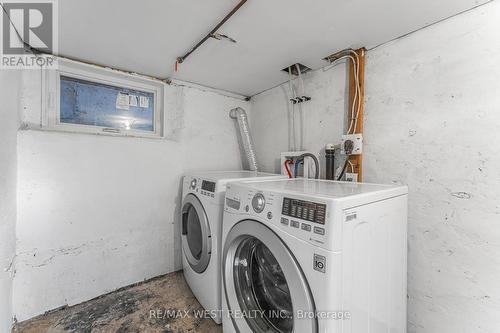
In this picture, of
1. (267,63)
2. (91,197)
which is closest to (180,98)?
(267,63)

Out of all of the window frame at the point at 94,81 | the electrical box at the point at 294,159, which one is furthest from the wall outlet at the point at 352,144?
the window frame at the point at 94,81

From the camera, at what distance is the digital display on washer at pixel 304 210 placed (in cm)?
73

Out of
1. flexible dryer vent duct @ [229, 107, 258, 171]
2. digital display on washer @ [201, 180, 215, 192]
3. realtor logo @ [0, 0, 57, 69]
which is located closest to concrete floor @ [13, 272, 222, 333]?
digital display on washer @ [201, 180, 215, 192]

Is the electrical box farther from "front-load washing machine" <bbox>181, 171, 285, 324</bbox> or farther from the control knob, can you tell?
the control knob

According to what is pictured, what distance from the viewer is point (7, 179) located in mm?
1107

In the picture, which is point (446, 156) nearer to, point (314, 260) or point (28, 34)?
point (314, 260)

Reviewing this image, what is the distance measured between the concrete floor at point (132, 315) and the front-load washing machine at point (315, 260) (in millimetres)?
372

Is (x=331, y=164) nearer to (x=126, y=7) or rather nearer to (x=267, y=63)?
(x=267, y=63)

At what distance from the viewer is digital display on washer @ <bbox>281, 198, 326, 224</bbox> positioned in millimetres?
730

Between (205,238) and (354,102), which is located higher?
(354,102)

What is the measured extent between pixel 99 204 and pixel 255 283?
1.28 meters

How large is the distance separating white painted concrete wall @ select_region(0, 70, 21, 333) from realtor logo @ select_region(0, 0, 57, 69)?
129 millimetres

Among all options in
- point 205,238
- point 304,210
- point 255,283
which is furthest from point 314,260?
point 205,238

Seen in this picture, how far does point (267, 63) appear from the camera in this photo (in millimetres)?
1634
